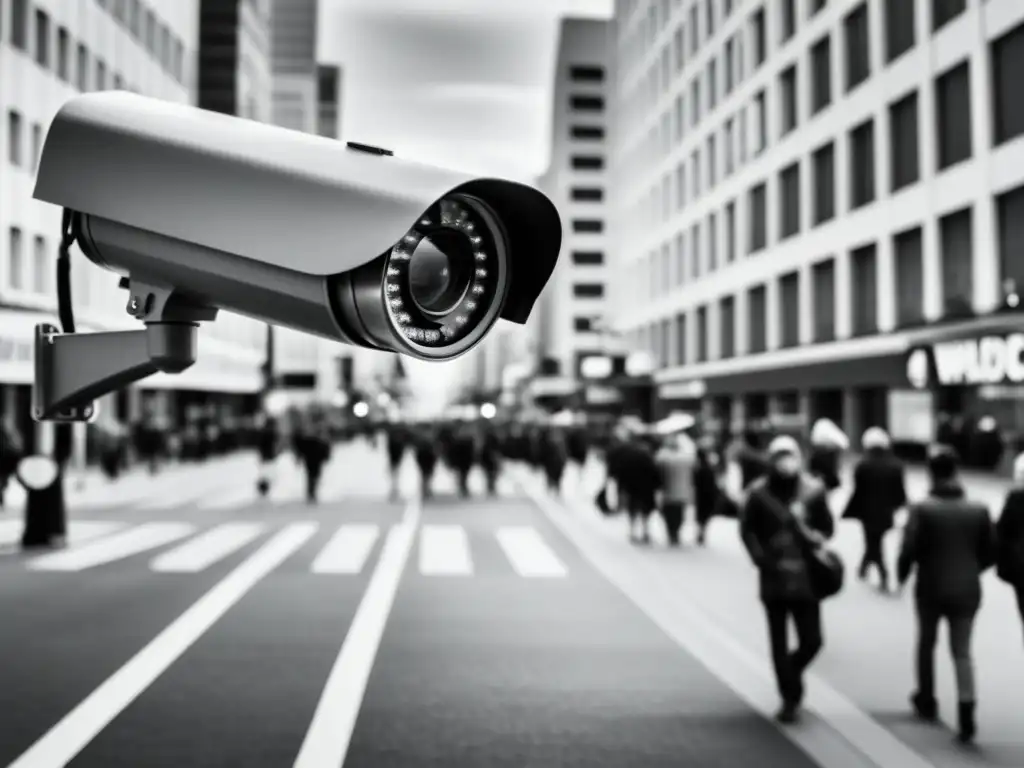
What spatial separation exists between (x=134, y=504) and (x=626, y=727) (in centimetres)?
1933

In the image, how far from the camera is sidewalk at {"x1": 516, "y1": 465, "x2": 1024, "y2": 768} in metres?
6.65

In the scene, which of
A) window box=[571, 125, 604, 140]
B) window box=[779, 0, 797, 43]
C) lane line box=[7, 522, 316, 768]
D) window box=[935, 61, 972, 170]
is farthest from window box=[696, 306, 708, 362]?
window box=[571, 125, 604, 140]

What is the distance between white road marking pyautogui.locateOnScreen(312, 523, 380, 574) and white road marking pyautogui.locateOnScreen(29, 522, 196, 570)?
263cm

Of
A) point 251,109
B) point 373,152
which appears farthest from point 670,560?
point 251,109

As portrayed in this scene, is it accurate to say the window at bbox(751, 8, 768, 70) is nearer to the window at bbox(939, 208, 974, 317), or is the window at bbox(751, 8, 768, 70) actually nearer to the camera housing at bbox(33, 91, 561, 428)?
the window at bbox(939, 208, 974, 317)

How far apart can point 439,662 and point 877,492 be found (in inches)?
224

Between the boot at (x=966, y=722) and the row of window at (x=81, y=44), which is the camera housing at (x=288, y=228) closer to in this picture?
the boot at (x=966, y=722)

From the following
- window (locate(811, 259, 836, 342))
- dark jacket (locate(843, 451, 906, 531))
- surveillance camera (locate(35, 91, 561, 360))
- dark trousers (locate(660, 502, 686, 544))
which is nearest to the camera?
surveillance camera (locate(35, 91, 561, 360))

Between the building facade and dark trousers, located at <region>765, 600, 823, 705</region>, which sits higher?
the building facade

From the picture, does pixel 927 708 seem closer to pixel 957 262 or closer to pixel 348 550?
pixel 348 550

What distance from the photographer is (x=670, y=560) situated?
15.1 meters

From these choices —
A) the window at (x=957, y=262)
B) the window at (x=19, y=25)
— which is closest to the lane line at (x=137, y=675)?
the window at (x=957, y=262)

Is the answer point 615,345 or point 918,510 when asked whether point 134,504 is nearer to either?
point 918,510

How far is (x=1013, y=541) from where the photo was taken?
7238mm
